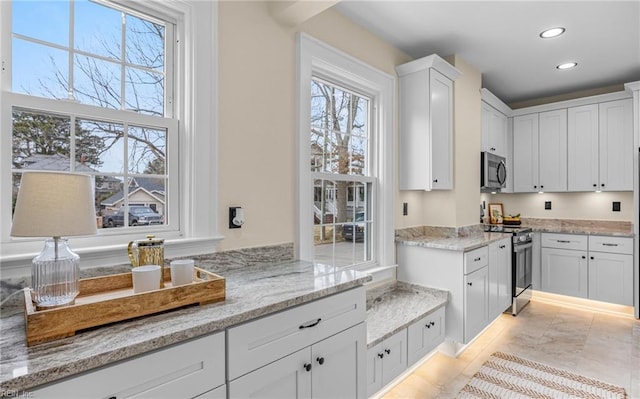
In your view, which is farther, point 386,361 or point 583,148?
point 583,148

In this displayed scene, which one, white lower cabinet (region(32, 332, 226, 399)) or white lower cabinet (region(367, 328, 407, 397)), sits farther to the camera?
white lower cabinet (region(367, 328, 407, 397))

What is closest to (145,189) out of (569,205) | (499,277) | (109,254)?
(109,254)

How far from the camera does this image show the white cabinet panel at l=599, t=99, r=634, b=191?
3.77 m

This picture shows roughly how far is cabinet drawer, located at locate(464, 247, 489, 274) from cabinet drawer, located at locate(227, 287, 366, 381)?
1412 mm

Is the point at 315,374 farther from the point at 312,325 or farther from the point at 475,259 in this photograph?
the point at 475,259

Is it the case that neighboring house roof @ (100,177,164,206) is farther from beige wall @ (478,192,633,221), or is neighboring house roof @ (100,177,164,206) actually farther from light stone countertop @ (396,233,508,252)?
beige wall @ (478,192,633,221)

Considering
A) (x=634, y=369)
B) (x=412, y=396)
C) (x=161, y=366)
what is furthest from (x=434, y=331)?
(x=161, y=366)

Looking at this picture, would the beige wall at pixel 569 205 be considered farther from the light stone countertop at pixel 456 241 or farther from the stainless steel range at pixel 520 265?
the light stone countertop at pixel 456 241

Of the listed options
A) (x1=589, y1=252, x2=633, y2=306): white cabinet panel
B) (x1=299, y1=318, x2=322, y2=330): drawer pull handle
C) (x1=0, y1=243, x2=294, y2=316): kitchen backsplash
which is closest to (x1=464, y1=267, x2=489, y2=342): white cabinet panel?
(x1=0, y1=243, x2=294, y2=316): kitchen backsplash

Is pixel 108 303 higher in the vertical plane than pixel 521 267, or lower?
higher

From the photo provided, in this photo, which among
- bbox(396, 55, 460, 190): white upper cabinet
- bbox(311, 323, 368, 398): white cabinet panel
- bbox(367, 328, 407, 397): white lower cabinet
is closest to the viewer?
bbox(311, 323, 368, 398): white cabinet panel

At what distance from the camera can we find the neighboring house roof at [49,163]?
1.26 metres

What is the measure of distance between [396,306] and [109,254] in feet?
6.46

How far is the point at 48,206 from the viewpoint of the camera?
93cm
